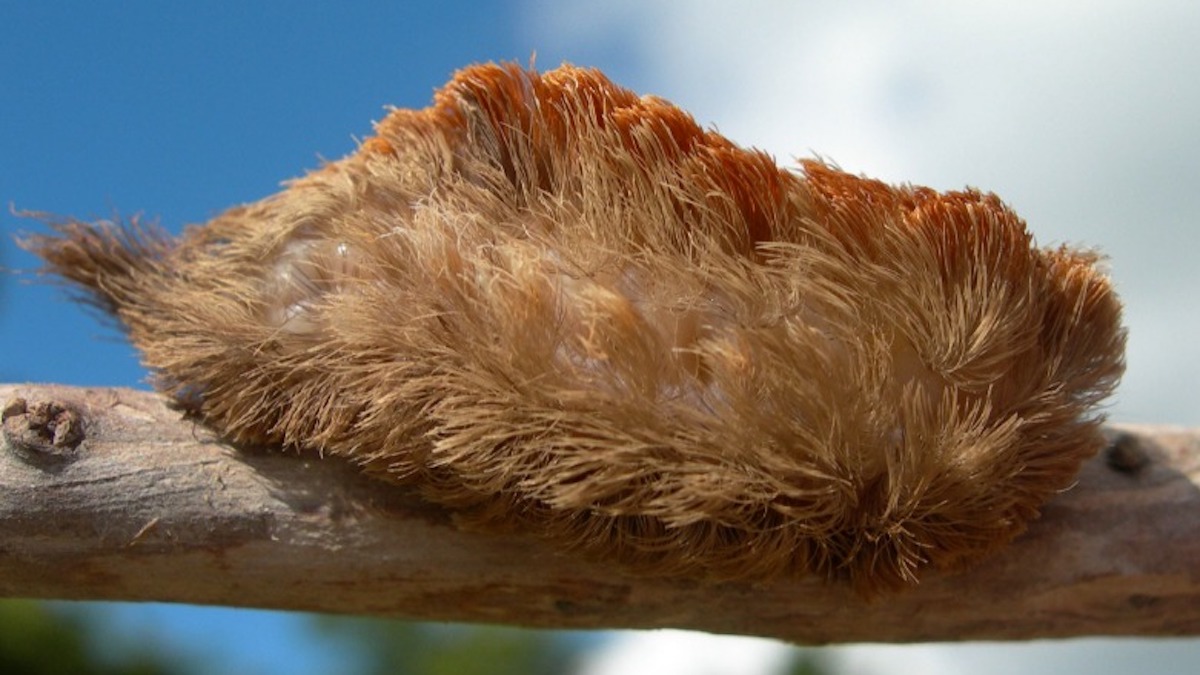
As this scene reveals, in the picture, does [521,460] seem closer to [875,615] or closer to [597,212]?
[597,212]

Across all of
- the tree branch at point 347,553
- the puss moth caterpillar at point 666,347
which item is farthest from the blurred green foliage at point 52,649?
the puss moth caterpillar at point 666,347

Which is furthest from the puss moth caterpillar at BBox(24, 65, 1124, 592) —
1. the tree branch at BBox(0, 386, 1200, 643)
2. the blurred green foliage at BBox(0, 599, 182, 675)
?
the blurred green foliage at BBox(0, 599, 182, 675)

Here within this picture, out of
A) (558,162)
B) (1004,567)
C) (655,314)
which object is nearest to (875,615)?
(1004,567)

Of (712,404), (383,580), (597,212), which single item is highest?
(597,212)

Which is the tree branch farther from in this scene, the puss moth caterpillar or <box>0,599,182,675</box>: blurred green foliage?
<box>0,599,182,675</box>: blurred green foliage

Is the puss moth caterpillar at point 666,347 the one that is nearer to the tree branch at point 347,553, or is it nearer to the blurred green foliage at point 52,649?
the tree branch at point 347,553

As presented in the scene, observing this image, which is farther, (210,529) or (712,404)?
(210,529)

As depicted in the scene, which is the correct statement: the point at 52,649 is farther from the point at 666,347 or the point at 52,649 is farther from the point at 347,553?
the point at 666,347

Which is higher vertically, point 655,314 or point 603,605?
point 655,314
